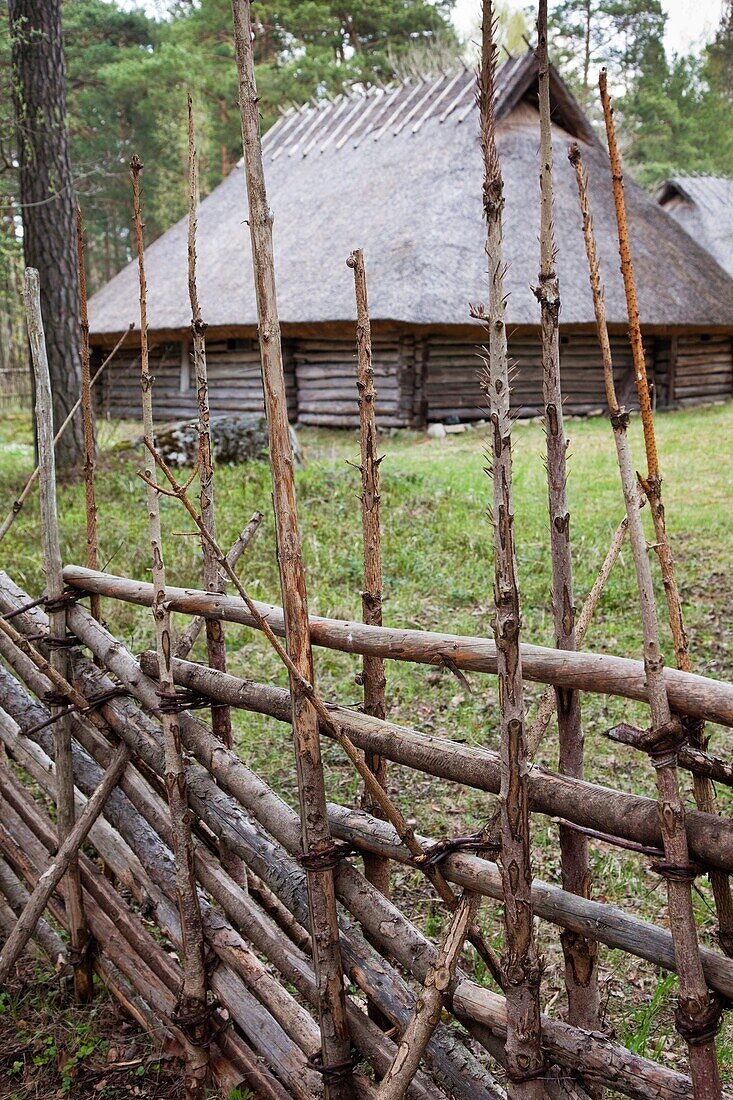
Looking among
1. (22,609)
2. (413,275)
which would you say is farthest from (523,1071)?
(413,275)

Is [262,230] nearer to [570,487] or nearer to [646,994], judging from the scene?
[646,994]

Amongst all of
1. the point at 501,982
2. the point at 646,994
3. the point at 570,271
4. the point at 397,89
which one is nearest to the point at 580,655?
the point at 501,982

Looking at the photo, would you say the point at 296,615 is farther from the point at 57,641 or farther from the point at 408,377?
the point at 408,377

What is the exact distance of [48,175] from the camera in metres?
7.32

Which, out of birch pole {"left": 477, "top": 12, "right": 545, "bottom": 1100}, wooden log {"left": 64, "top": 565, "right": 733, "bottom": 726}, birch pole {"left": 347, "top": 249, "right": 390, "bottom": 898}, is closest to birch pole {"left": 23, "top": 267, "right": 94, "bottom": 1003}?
wooden log {"left": 64, "top": 565, "right": 733, "bottom": 726}

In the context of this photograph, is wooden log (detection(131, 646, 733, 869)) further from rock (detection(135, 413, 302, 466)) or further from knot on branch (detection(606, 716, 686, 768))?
rock (detection(135, 413, 302, 466))

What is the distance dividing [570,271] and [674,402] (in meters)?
2.91

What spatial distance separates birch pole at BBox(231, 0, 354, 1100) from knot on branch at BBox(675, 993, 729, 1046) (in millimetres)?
653

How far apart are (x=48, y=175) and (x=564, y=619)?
22.6ft

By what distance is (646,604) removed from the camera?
1.44 meters

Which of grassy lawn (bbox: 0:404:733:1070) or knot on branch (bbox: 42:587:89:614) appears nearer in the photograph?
knot on branch (bbox: 42:587:89:614)

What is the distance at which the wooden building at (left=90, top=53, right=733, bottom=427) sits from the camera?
40.3 feet

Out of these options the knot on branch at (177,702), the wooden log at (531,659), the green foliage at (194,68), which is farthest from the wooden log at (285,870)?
the green foliage at (194,68)

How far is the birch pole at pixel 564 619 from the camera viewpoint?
5.65 feet
